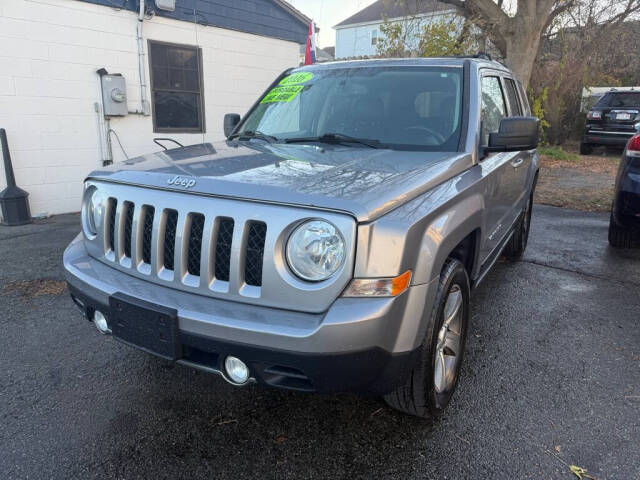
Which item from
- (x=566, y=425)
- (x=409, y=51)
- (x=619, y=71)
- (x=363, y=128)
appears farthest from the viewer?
(x=619, y=71)

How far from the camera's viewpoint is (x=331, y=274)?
69.8 inches

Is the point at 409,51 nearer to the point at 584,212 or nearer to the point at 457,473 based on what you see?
the point at 584,212

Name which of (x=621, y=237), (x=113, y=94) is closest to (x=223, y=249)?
(x=621, y=237)

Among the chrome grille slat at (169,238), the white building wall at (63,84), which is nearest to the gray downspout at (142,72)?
the white building wall at (63,84)

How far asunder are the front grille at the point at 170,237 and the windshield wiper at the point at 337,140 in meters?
1.17

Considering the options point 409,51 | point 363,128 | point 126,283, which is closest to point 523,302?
point 363,128

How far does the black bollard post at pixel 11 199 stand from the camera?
6355mm

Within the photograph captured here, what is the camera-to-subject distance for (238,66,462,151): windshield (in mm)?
2852

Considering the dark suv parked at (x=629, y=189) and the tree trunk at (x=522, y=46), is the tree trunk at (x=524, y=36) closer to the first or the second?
the tree trunk at (x=522, y=46)

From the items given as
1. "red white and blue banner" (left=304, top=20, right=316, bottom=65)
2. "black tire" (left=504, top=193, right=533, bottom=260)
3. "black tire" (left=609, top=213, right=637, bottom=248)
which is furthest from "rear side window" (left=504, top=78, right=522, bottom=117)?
"red white and blue banner" (left=304, top=20, right=316, bottom=65)

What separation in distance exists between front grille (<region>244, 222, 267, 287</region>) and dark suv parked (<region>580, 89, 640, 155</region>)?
14.0 m

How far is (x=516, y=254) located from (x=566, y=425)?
9.58ft

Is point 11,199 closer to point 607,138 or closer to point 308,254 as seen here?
point 308,254

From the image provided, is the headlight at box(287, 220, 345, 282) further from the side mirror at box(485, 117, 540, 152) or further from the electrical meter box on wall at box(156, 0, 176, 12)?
the electrical meter box on wall at box(156, 0, 176, 12)
